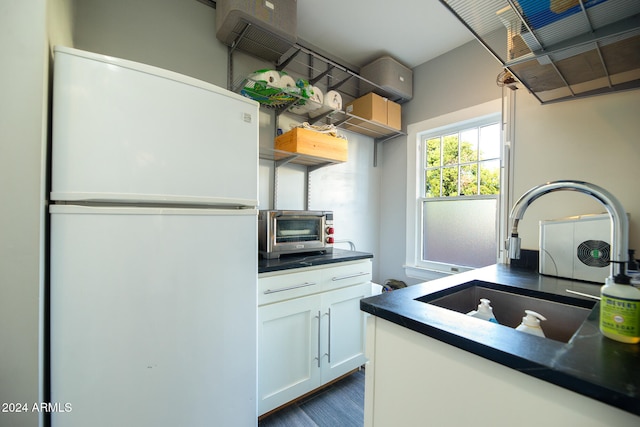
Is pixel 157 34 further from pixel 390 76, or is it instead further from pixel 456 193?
pixel 456 193

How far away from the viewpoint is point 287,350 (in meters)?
1.51

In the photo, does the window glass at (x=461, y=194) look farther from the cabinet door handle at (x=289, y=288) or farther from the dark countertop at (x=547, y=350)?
the dark countertop at (x=547, y=350)

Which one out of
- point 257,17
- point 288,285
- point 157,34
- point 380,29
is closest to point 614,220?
point 288,285

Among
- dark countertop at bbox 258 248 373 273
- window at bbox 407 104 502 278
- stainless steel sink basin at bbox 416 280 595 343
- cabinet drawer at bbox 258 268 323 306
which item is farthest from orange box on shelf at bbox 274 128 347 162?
stainless steel sink basin at bbox 416 280 595 343

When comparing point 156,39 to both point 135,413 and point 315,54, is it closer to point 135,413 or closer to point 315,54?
point 315,54

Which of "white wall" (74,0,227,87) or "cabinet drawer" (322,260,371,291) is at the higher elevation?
"white wall" (74,0,227,87)

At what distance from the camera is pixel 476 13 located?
0.98 m

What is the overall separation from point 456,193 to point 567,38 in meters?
1.52

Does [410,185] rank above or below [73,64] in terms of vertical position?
below

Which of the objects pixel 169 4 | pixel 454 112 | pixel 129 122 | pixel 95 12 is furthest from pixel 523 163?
pixel 95 12

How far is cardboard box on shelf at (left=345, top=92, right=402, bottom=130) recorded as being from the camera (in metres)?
2.32

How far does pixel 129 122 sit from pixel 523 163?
2.07m

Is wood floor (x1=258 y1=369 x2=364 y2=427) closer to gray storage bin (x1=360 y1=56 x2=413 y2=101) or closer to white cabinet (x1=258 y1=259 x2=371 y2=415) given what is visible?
white cabinet (x1=258 y1=259 x2=371 y2=415)

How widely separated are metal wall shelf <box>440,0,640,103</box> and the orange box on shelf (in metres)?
1.10
